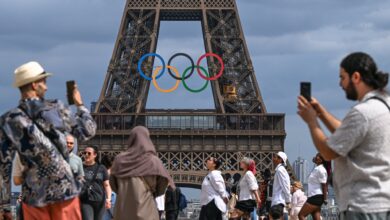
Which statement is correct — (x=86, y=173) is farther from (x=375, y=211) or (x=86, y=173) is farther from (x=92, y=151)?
(x=375, y=211)

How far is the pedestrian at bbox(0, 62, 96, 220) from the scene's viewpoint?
30.5 feet

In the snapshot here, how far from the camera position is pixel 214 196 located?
20266mm

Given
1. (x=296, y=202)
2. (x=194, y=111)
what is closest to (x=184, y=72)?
(x=194, y=111)

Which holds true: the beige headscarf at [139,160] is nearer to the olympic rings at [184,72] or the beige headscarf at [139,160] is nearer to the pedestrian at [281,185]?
the pedestrian at [281,185]

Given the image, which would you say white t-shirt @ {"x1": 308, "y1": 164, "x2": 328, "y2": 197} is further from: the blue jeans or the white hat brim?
the blue jeans

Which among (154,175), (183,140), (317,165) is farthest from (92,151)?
(183,140)

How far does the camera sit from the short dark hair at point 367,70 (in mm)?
8461

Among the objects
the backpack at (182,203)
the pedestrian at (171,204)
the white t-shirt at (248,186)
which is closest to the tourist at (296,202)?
the backpack at (182,203)

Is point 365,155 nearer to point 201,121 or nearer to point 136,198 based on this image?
point 136,198

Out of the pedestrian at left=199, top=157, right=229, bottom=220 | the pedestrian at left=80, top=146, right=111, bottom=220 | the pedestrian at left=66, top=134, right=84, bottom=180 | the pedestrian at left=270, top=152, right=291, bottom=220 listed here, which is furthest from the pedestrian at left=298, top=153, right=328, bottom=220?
the pedestrian at left=66, top=134, right=84, bottom=180

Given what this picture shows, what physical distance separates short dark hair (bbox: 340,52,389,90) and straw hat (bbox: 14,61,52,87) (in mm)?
2643

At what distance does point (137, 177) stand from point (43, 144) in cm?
442

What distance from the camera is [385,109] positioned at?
8.29 metres

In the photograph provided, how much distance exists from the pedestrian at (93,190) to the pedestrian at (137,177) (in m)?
2.43
